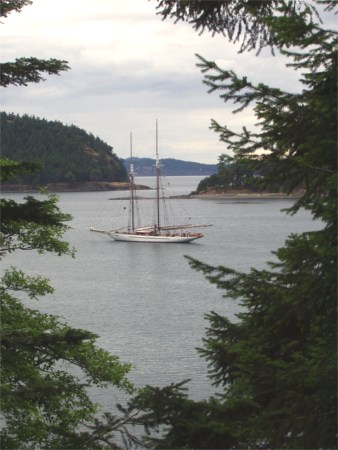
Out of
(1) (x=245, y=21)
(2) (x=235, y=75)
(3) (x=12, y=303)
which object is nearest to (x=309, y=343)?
(2) (x=235, y=75)

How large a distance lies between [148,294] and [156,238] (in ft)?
152

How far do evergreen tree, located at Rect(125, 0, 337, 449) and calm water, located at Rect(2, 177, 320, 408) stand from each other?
72.8 ft

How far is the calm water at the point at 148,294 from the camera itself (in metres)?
32.8

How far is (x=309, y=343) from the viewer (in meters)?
5.25

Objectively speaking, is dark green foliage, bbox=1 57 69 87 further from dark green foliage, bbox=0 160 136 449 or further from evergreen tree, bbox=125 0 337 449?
evergreen tree, bbox=125 0 337 449

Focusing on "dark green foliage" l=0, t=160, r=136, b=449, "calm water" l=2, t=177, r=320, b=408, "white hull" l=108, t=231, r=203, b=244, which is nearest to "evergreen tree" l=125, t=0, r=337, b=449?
"dark green foliage" l=0, t=160, r=136, b=449

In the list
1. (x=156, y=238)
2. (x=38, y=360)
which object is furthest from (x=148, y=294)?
(x=156, y=238)

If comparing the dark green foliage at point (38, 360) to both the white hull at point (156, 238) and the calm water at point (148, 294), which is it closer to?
the calm water at point (148, 294)

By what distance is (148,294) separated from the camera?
171 feet

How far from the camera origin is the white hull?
95613mm

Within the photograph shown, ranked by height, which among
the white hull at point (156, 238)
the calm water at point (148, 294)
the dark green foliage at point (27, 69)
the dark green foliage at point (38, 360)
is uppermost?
the dark green foliage at point (27, 69)

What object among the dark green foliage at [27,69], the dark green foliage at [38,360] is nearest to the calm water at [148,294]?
the dark green foliage at [38,360]

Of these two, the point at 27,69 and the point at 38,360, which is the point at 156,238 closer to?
the point at 38,360

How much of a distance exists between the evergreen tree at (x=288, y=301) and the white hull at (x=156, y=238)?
89.1 m
